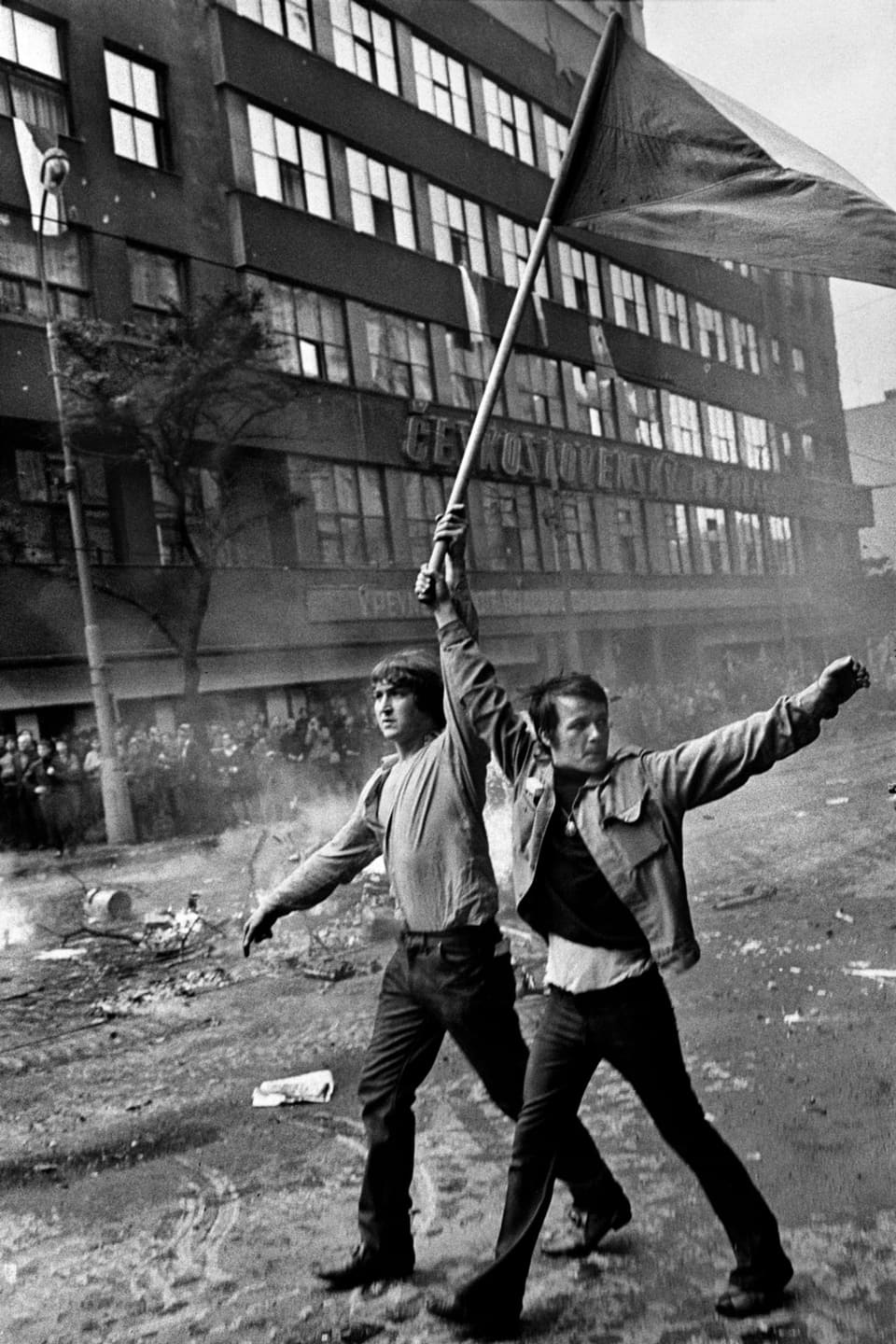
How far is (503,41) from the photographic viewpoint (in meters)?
11.7

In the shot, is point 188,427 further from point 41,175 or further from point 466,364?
point 466,364

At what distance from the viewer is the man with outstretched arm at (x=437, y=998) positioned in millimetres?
2754

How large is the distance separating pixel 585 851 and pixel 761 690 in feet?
38.8

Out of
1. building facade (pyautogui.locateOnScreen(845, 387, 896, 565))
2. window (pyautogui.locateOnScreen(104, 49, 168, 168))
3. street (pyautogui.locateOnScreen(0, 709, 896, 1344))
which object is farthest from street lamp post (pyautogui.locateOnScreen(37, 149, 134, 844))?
building facade (pyautogui.locateOnScreen(845, 387, 896, 565))

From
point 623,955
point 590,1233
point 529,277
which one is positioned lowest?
point 590,1233

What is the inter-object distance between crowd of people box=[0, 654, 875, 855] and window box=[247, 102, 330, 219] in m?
3.92

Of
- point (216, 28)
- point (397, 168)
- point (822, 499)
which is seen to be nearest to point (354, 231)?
point (397, 168)

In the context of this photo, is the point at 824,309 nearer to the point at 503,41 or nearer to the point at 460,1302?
the point at 503,41

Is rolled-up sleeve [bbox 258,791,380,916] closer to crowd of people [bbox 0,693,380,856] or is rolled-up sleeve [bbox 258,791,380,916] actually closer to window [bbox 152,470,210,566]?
crowd of people [bbox 0,693,380,856]

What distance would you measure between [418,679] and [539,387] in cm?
950

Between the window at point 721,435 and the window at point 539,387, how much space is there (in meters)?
2.06

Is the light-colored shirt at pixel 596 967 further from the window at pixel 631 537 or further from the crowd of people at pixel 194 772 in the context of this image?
the window at pixel 631 537

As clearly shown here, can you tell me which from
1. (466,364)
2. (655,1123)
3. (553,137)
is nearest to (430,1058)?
(655,1123)

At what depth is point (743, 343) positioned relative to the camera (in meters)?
13.3
